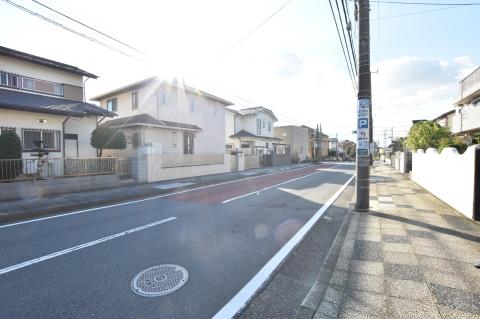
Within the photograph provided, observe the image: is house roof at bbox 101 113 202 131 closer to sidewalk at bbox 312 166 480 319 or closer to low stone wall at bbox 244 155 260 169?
low stone wall at bbox 244 155 260 169

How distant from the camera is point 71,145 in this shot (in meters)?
15.9

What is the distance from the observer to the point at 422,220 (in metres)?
6.73

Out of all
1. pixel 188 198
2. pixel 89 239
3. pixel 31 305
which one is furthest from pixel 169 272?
pixel 188 198

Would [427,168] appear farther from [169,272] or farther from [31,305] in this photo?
[31,305]

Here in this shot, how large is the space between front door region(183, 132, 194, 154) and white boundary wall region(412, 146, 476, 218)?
17369mm

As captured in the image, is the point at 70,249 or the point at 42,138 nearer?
the point at 70,249

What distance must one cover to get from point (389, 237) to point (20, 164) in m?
13.6

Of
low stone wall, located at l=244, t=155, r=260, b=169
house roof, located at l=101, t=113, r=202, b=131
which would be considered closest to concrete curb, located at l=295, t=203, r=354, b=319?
house roof, located at l=101, t=113, r=202, b=131

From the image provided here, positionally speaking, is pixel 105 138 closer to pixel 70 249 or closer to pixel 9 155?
pixel 9 155

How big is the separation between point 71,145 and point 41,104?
8.92 feet

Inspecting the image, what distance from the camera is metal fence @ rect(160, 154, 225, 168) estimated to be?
17.5 meters

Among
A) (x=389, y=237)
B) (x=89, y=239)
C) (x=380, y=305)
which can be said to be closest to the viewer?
(x=380, y=305)

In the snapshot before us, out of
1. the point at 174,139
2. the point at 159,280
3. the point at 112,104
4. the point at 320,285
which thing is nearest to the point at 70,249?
the point at 159,280

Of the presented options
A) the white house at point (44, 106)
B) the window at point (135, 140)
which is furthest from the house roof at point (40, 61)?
the window at point (135, 140)
